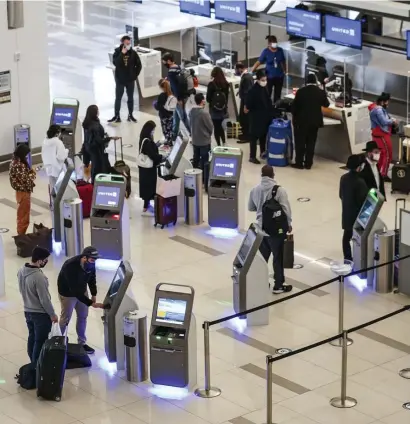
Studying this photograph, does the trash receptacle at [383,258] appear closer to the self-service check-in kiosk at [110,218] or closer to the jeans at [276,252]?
the jeans at [276,252]

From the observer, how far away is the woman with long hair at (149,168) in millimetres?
17688

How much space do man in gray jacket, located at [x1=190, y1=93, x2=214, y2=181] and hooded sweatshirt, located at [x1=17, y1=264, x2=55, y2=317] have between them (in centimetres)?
674

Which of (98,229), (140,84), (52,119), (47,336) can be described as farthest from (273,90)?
(47,336)

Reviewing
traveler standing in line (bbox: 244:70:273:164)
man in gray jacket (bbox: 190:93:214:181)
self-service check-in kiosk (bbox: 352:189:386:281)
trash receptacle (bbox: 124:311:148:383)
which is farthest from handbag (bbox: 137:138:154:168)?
trash receptacle (bbox: 124:311:148:383)

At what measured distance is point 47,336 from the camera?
12648mm

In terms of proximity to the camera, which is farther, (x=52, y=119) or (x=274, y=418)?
(x=52, y=119)

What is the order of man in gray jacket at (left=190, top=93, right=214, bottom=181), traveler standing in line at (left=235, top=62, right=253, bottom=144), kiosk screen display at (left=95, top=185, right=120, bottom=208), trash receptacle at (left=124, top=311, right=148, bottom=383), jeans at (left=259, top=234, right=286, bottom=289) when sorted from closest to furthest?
trash receptacle at (left=124, top=311, right=148, bottom=383) → jeans at (left=259, top=234, right=286, bottom=289) → kiosk screen display at (left=95, top=185, right=120, bottom=208) → man in gray jacket at (left=190, top=93, right=214, bottom=181) → traveler standing in line at (left=235, top=62, right=253, bottom=144)

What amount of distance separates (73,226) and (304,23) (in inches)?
335

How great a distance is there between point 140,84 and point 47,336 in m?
12.6

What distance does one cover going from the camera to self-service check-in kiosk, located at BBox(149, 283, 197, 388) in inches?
480

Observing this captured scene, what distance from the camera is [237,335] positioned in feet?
45.5

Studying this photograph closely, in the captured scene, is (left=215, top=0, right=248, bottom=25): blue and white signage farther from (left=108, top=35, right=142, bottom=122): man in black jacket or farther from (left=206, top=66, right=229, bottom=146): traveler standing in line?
(left=206, top=66, right=229, bottom=146): traveler standing in line

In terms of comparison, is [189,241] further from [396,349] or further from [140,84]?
[140,84]

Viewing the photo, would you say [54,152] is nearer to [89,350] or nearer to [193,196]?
[193,196]
